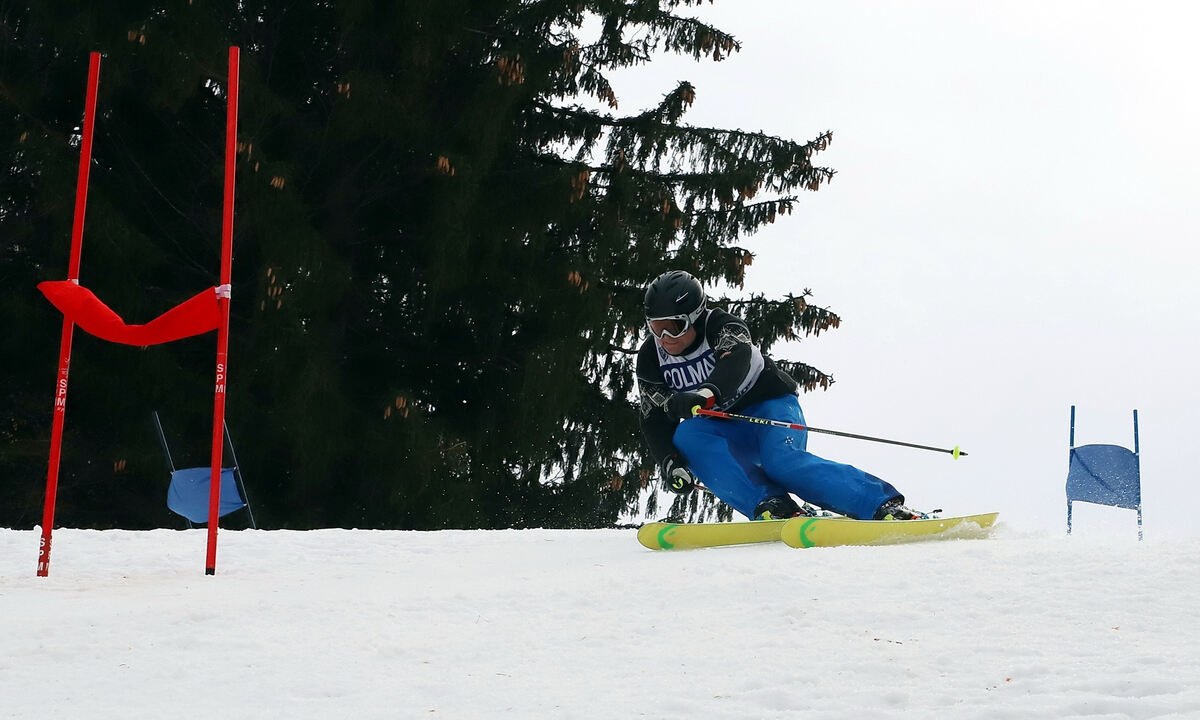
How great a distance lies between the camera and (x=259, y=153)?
39.8 ft

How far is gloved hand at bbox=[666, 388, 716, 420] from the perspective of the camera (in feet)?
22.7

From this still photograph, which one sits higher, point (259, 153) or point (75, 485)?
point (259, 153)

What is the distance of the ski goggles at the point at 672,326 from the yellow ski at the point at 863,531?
1355 millimetres

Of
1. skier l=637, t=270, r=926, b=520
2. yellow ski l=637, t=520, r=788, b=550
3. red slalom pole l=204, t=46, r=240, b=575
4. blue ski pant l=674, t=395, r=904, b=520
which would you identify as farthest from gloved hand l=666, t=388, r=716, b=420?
red slalom pole l=204, t=46, r=240, b=575

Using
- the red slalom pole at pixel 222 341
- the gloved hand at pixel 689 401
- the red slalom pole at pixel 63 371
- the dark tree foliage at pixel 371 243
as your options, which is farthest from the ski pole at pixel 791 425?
the dark tree foliage at pixel 371 243

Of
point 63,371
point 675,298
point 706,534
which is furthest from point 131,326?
point 706,534

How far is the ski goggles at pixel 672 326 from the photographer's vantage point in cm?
714

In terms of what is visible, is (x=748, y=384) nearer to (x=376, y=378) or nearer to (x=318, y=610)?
(x=318, y=610)

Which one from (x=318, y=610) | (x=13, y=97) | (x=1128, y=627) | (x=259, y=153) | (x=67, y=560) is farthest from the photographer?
(x=13, y=97)

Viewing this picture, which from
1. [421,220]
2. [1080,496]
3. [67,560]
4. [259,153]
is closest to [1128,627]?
[1080,496]

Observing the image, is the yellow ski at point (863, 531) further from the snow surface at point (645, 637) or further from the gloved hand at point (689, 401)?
the gloved hand at point (689, 401)

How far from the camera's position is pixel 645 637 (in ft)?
14.5

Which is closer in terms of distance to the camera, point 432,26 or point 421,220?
point 432,26

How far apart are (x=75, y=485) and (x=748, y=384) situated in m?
8.99
